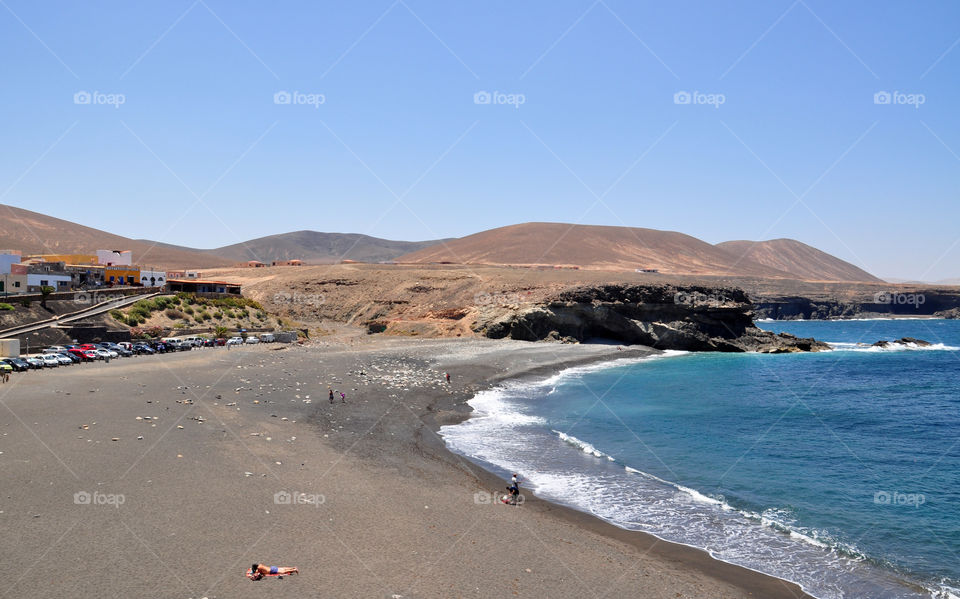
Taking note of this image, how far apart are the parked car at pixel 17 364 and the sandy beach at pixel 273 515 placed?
544cm

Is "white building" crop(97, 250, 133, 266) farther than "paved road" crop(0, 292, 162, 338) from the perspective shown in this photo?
Yes

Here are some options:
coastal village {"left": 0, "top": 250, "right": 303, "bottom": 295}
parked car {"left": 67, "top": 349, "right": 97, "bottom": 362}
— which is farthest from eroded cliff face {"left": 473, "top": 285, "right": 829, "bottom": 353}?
parked car {"left": 67, "top": 349, "right": 97, "bottom": 362}

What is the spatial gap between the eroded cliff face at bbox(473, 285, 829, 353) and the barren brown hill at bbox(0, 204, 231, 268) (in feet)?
395

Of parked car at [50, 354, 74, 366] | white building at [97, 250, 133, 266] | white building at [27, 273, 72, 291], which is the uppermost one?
white building at [97, 250, 133, 266]

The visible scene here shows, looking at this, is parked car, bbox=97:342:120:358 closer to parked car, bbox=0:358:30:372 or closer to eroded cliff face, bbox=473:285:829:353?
parked car, bbox=0:358:30:372

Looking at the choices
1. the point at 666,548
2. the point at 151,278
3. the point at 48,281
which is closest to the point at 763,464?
the point at 666,548

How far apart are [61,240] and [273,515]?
18994cm

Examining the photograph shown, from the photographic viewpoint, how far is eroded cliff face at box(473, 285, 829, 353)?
6350 cm

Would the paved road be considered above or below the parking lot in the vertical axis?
above

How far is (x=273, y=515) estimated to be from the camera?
14430 mm

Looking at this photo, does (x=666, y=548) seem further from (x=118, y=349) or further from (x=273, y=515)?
(x=118, y=349)

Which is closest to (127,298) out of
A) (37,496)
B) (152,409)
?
(152,409)

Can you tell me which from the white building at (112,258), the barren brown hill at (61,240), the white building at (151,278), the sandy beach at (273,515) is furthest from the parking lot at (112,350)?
the barren brown hill at (61,240)

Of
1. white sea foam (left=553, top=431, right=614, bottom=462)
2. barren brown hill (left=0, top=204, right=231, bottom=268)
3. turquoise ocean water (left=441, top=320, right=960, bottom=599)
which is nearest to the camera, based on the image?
turquoise ocean water (left=441, top=320, right=960, bottom=599)
